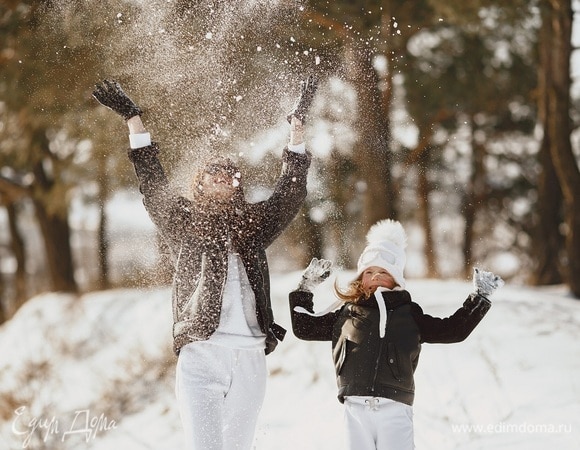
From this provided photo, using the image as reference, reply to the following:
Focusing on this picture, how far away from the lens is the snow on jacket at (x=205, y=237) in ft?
11.0

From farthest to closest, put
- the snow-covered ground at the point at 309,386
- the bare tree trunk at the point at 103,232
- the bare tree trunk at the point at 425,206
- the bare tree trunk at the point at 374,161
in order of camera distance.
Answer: the bare tree trunk at the point at 425,206
the bare tree trunk at the point at 103,232
the bare tree trunk at the point at 374,161
the snow-covered ground at the point at 309,386

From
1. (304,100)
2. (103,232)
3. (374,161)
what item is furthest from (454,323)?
(103,232)

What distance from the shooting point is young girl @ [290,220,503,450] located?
3.22 meters

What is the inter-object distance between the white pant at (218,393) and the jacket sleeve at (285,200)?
521mm

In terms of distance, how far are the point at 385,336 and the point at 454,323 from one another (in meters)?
0.29

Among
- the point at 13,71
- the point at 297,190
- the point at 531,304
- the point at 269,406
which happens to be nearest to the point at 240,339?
the point at 297,190

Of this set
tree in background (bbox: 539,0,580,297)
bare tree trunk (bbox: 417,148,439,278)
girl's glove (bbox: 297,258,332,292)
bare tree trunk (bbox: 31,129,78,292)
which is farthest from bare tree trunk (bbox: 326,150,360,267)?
girl's glove (bbox: 297,258,332,292)

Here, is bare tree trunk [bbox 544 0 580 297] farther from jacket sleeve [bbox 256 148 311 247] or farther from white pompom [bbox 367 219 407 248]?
jacket sleeve [bbox 256 148 311 247]

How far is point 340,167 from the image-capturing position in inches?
391

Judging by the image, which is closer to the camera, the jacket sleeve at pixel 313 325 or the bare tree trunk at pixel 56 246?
the jacket sleeve at pixel 313 325

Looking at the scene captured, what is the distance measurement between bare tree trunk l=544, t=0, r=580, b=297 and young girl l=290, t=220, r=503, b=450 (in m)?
5.90

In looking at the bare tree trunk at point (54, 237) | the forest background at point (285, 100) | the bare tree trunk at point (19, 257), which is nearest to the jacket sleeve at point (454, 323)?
the forest background at point (285, 100)

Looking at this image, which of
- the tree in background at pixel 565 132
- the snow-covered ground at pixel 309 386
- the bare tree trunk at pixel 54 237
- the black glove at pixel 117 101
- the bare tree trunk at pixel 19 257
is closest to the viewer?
the black glove at pixel 117 101

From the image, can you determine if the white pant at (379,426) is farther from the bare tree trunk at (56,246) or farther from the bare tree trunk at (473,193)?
the bare tree trunk at (473,193)
